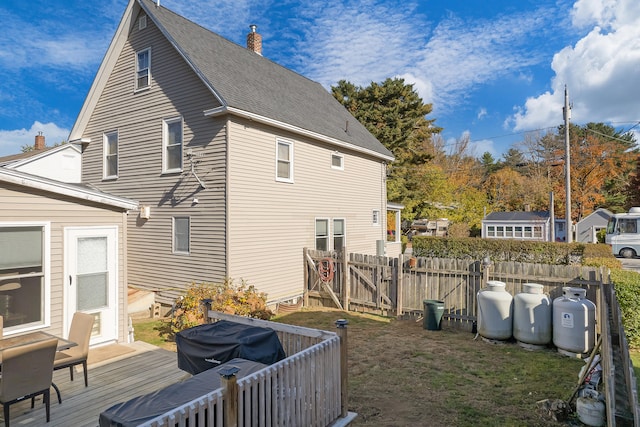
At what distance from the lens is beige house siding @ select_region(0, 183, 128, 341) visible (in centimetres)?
599

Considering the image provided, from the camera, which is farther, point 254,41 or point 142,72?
point 254,41

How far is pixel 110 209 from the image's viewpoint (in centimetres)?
741

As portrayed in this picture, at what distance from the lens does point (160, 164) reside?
11828 millimetres

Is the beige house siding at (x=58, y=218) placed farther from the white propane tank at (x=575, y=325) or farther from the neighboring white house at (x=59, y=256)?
the white propane tank at (x=575, y=325)

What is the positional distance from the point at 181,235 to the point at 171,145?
2932 mm

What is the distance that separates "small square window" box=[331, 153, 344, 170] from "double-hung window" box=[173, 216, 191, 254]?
20.3 feet

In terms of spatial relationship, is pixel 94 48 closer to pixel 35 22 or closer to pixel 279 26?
pixel 35 22

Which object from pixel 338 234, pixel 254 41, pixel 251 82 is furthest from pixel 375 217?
pixel 254 41

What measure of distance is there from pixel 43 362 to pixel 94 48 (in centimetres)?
2285

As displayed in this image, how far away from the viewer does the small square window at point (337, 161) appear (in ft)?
48.4

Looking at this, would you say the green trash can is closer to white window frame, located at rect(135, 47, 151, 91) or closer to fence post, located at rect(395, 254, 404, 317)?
fence post, located at rect(395, 254, 404, 317)

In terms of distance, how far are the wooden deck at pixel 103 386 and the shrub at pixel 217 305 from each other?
1180 millimetres

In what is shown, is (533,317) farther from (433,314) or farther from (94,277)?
(94,277)

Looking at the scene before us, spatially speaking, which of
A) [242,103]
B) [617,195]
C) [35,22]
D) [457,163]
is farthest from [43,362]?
[617,195]
